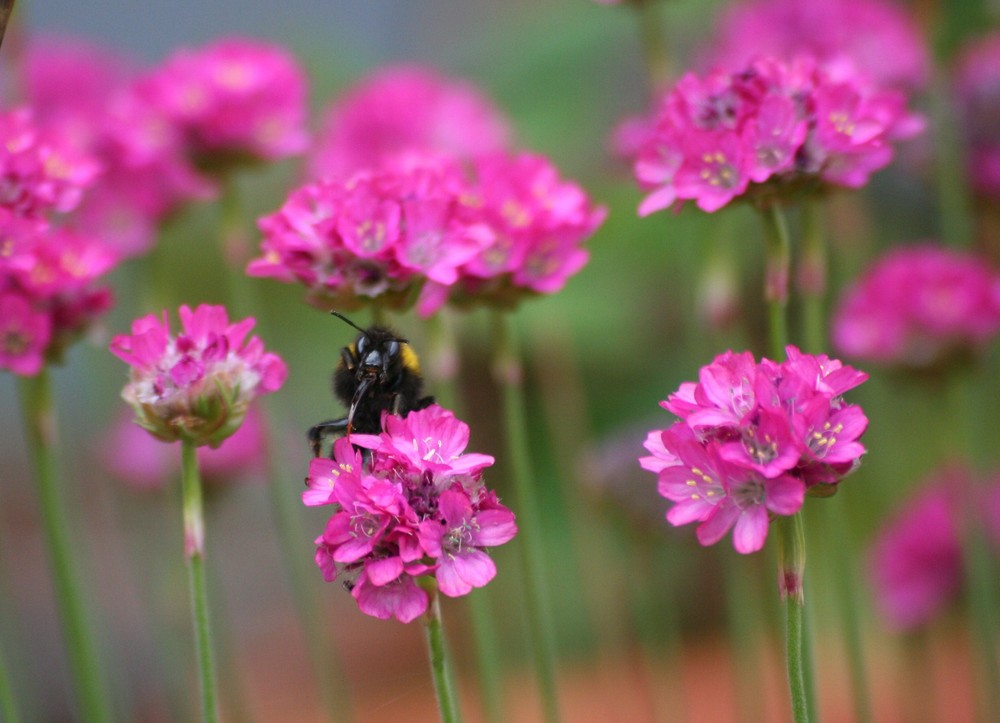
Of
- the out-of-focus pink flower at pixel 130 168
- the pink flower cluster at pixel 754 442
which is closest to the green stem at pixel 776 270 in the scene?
the pink flower cluster at pixel 754 442

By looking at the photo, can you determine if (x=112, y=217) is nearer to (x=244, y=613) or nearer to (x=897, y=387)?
(x=897, y=387)

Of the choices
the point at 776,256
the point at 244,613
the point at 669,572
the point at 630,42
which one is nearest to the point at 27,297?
the point at 776,256

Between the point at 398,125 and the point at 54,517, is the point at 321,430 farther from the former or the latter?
the point at 398,125

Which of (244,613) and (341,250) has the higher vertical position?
(341,250)

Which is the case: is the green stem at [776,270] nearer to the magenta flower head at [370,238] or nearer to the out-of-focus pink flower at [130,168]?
the magenta flower head at [370,238]

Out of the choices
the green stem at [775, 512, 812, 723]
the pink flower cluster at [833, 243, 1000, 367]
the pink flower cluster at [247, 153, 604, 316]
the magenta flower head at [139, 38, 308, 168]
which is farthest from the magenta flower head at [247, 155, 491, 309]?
the pink flower cluster at [833, 243, 1000, 367]

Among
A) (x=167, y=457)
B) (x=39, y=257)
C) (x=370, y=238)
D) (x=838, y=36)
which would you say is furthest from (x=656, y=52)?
(x=167, y=457)
